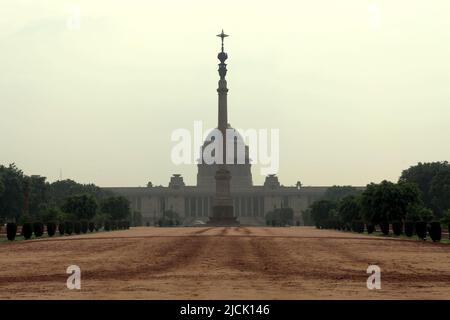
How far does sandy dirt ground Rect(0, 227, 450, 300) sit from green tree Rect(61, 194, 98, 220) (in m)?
62.1

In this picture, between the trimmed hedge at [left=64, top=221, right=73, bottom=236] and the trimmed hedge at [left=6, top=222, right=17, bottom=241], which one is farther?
the trimmed hedge at [left=64, top=221, right=73, bottom=236]

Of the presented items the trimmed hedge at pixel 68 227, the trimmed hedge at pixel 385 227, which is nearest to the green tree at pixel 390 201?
the trimmed hedge at pixel 385 227

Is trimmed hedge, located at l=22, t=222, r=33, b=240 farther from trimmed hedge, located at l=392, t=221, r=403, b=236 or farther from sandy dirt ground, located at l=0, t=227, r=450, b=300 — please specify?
trimmed hedge, located at l=392, t=221, r=403, b=236

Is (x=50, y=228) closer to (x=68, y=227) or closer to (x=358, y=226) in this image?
(x=68, y=227)

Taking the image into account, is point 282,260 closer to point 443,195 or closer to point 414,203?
point 414,203

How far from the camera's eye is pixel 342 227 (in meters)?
107

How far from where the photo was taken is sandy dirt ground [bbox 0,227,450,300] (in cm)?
2314

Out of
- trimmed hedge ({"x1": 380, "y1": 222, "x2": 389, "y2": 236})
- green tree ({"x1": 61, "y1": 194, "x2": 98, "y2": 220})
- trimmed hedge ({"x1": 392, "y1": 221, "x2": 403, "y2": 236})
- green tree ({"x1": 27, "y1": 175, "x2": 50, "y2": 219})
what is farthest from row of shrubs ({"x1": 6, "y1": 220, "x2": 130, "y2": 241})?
trimmed hedge ({"x1": 392, "y1": 221, "x2": 403, "y2": 236})

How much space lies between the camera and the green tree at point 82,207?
4220 inches

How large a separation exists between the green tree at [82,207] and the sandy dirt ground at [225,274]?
2446 inches

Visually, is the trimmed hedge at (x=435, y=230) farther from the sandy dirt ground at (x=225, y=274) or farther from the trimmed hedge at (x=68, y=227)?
the trimmed hedge at (x=68, y=227)
